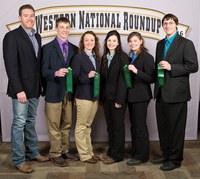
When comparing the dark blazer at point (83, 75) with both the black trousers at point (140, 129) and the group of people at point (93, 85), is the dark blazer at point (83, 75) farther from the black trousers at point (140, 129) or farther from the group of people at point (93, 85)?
the black trousers at point (140, 129)

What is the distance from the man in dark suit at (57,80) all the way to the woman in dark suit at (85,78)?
112mm

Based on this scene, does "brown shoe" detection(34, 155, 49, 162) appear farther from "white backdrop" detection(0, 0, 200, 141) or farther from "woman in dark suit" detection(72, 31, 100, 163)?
"white backdrop" detection(0, 0, 200, 141)

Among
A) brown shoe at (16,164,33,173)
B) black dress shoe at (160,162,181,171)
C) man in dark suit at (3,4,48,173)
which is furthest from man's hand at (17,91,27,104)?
black dress shoe at (160,162,181,171)

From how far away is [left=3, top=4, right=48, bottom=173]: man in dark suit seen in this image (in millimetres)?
2559

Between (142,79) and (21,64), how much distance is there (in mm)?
1096

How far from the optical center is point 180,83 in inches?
104

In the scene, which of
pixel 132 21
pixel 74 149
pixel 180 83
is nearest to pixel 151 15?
pixel 132 21

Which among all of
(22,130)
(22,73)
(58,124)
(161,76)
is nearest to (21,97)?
(22,73)

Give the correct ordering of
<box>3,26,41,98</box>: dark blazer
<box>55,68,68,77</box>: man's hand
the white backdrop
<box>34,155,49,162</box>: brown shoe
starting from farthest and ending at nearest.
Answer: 1. the white backdrop
2. <box>34,155,49,162</box>: brown shoe
3. <box>55,68,68,77</box>: man's hand
4. <box>3,26,41,98</box>: dark blazer

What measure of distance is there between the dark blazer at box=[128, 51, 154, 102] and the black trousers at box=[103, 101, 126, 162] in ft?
0.50

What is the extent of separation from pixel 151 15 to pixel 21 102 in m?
1.80

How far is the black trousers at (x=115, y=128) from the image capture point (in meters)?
2.84

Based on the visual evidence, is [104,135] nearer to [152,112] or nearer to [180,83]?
[152,112]

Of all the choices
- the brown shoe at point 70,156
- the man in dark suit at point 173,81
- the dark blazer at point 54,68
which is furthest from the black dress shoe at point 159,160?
the dark blazer at point 54,68
